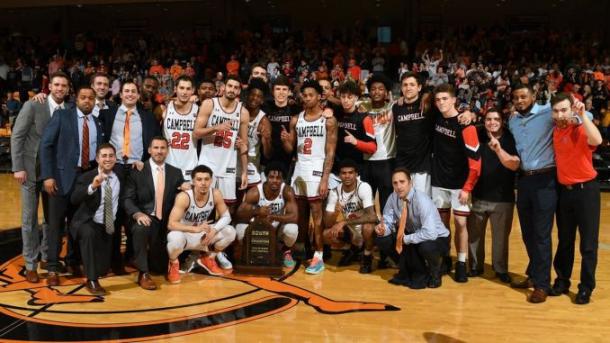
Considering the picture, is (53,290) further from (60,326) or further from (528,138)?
(528,138)

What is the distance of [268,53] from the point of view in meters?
18.1

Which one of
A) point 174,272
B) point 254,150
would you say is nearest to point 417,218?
point 254,150

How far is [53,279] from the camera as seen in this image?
4.94 m

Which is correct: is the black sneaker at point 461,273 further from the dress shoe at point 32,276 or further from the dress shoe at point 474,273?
the dress shoe at point 32,276

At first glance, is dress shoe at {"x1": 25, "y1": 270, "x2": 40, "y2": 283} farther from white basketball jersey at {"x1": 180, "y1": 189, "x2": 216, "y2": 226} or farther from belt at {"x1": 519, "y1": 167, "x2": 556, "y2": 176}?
belt at {"x1": 519, "y1": 167, "x2": 556, "y2": 176}

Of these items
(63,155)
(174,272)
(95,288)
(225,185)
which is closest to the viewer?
(95,288)

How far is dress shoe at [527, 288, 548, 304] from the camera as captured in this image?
4.57 metres

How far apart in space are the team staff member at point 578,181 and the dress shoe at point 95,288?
12.2ft

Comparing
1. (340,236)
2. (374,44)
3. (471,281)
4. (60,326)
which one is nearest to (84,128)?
(60,326)

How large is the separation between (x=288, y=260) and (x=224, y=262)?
63 centimetres

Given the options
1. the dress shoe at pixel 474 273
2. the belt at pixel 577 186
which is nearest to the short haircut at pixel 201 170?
the dress shoe at pixel 474 273

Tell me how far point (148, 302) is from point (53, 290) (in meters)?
0.89

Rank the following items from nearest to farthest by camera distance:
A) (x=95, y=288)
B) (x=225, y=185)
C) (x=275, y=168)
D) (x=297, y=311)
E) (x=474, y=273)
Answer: (x=297, y=311), (x=95, y=288), (x=474, y=273), (x=275, y=168), (x=225, y=185)

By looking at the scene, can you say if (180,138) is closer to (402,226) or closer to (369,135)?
(369,135)
